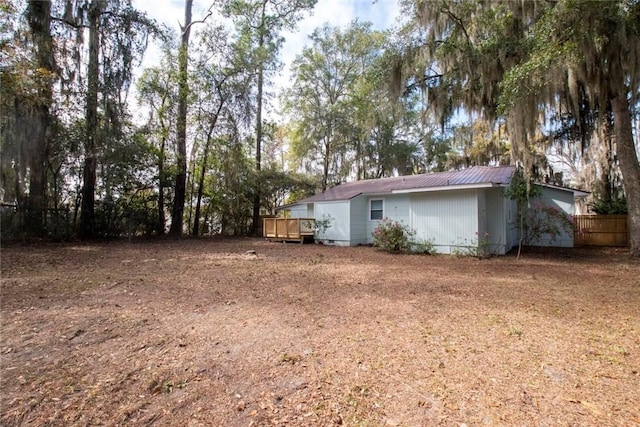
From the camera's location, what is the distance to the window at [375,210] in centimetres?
1364

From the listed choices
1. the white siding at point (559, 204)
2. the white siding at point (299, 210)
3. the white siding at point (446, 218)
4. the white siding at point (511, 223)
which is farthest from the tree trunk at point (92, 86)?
the white siding at point (559, 204)

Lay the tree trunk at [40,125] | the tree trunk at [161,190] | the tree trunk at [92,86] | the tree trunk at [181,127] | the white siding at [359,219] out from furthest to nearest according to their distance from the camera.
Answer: the tree trunk at [161,190] → the tree trunk at [181,127] → the white siding at [359,219] → the tree trunk at [92,86] → the tree trunk at [40,125]

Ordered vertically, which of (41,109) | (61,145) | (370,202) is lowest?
(370,202)

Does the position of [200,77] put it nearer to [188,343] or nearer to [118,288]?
[118,288]

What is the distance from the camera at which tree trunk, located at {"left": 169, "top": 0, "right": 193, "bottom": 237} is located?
51.4 ft

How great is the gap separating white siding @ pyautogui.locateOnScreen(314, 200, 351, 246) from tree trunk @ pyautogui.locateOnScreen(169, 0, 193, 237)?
736cm

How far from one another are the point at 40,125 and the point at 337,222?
37.1ft

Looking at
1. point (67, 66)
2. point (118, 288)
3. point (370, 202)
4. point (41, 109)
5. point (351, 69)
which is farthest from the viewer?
point (351, 69)

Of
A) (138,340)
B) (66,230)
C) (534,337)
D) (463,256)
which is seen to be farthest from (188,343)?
(66,230)

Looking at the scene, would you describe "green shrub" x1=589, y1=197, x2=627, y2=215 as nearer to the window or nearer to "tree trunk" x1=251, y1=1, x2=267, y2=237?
the window

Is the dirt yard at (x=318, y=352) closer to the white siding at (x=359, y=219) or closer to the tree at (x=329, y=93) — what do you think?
the white siding at (x=359, y=219)

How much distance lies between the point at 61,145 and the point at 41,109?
153 centimetres

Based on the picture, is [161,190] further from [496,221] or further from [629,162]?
[629,162]

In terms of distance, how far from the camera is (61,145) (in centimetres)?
1204
